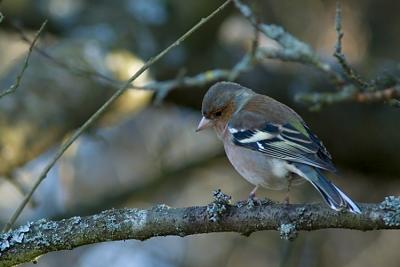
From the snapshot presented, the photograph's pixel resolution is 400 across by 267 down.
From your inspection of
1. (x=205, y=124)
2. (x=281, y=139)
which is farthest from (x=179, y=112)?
(x=281, y=139)

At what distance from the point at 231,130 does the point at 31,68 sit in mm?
2287

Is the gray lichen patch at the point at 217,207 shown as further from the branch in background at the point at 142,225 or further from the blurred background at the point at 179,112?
the blurred background at the point at 179,112

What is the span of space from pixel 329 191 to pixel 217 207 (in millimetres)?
689

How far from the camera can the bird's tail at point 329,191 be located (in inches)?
140

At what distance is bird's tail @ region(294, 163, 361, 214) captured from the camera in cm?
355

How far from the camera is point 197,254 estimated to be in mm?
8828

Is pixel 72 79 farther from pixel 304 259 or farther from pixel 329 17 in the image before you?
pixel 329 17

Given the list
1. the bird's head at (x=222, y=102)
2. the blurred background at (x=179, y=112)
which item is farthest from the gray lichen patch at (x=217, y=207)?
the blurred background at (x=179, y=112)

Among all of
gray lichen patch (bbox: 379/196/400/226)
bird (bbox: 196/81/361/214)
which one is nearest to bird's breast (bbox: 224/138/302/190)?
bird (bbox: 196/81/361/214)

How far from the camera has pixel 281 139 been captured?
4.85 meters

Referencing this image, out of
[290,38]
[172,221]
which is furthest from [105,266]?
[172,221]

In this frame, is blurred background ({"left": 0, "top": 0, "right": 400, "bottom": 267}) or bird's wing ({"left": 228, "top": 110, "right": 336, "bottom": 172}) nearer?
bird's wing ({"left": 228, "top": 110, "right": 336, "bottom": 172})

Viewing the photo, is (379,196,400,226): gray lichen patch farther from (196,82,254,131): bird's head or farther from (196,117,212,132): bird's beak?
(196,117,212,132): bird's beak

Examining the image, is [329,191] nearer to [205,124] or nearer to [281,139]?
[281,139]
